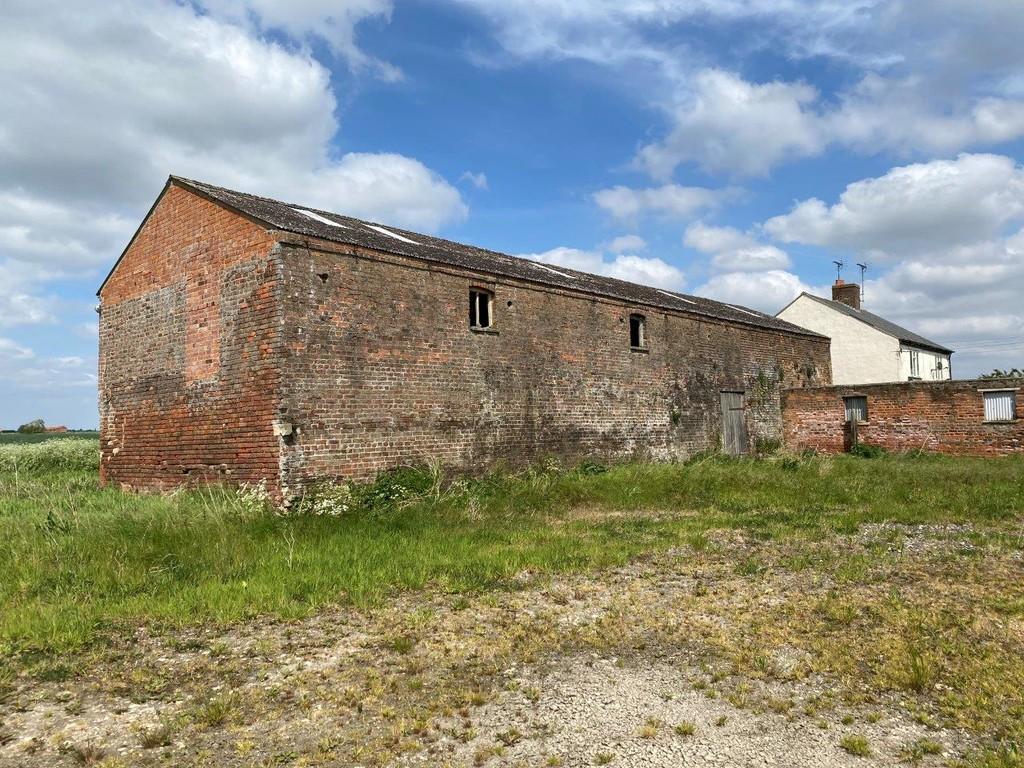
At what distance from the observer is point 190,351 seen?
12930mm

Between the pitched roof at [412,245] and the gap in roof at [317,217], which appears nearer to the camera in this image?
the pitched roof at [412,245]

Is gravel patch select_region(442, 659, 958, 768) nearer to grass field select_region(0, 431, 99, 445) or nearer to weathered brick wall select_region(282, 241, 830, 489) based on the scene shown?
weathered brick wall select_region(282, 241, 830, 489)

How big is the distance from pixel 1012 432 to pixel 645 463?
11004mm

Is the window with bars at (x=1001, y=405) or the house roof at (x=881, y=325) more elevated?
the house roof at (x=881, y=325)

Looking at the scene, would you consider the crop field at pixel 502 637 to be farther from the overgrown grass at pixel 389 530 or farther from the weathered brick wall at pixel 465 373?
the weathered brick wall at pixel 465 373

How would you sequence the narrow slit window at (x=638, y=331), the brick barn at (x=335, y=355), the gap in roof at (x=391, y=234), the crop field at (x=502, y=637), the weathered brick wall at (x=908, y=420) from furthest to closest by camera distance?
the weathered brick wall at (x=908, y=420) → the narrow slit window at (x=638, y=331) → the gap in roof at (x=391, y=234) → the brick barn at (x=335, y=355) → the crop field at (x=502, y=637)

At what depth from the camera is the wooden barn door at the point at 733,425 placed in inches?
826

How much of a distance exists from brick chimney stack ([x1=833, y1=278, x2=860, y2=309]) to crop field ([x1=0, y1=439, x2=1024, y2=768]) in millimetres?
26223

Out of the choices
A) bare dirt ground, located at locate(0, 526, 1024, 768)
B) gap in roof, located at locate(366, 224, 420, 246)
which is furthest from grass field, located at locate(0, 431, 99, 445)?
bare dirt ground, located at locate(0, 526, 1024, 768)

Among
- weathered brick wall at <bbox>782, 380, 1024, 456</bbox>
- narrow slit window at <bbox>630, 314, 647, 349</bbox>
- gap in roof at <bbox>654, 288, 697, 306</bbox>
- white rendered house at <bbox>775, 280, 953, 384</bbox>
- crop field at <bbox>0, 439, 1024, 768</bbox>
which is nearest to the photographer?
crop field at <bbox>0, 439, 1024, 768</bbox>

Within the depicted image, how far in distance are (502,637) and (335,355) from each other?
7347mm

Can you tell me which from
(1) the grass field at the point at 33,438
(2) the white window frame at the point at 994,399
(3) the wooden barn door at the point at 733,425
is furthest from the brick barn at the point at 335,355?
(1) the grass field at the point at 33,438

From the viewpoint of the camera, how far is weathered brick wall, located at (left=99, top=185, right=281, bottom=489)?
11.5 m

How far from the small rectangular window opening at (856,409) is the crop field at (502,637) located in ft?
37.6
